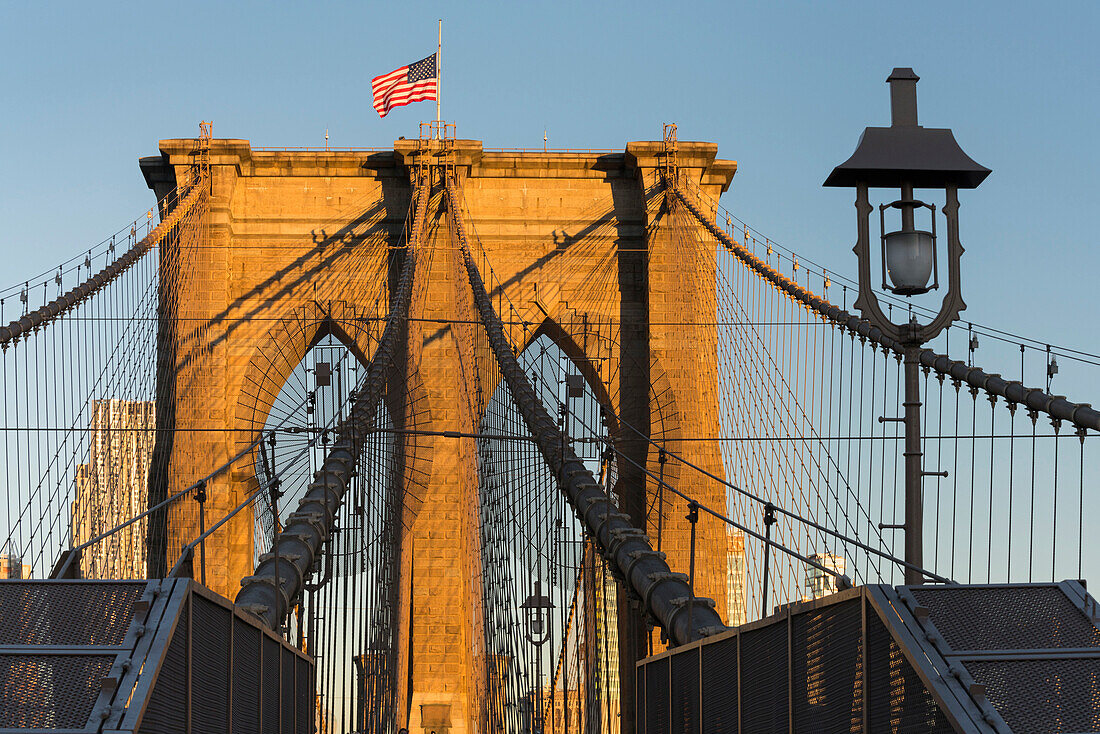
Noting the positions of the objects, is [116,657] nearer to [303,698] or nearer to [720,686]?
[720,686]

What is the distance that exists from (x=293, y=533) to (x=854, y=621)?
6363 mm

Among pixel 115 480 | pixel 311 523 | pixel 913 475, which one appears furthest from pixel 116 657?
pixel 115 480

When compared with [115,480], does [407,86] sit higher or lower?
A: higher

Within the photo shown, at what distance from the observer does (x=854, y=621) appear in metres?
3.86

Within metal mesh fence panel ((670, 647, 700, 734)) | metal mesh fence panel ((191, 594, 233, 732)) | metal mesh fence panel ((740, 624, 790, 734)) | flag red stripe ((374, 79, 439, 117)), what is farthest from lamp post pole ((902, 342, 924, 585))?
flag red stripe ((374, 79, 439, 117))

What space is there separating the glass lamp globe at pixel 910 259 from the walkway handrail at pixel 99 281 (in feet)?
39.1

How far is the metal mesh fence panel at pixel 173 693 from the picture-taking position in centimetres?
349

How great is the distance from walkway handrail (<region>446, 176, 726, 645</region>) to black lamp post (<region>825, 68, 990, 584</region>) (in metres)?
1.15

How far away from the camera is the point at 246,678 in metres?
4.83

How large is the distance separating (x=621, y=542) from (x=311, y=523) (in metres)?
2.07

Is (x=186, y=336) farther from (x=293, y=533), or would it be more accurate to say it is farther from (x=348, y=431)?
(x=293, y=533)

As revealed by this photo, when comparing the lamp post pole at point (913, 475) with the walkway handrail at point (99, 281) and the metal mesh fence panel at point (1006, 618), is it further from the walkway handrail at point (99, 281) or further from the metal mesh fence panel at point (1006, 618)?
the walkway handrail at point (99, 281)

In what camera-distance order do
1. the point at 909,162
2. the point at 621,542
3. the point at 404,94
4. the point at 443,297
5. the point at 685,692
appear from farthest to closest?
the point at 404,94
the point at 443,297
the point at 621,542
the point at 685,692
the point at 909,162

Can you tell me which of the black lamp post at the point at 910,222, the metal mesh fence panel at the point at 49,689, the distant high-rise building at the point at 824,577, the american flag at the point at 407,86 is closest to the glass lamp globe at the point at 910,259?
the black lamp post at the point at 910,222
